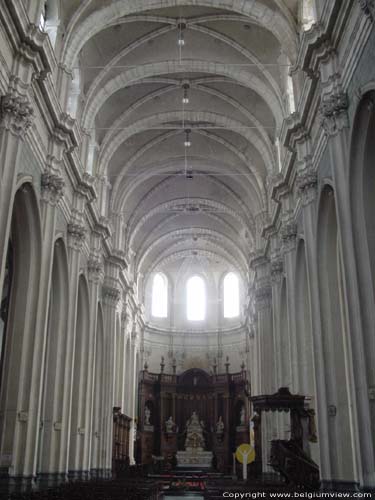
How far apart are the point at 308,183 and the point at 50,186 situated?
24.9ft

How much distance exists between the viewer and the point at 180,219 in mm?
40156

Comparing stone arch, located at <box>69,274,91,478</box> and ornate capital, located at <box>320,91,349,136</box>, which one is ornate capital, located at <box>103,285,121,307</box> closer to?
stone arch, located at <box>69,274,91,478</box>

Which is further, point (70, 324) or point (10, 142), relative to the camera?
point (70, 324)

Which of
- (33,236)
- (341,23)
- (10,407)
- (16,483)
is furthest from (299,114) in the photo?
(16,483)

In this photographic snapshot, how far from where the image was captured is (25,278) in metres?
16.7

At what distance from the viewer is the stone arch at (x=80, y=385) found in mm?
22019

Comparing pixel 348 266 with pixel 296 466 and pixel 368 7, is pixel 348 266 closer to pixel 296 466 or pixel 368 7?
pixel 368 7

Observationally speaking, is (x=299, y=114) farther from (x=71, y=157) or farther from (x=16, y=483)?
(x=16, y=483)

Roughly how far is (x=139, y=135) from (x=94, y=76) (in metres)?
6.59

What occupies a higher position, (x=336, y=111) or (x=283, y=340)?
(x=336, y=111)

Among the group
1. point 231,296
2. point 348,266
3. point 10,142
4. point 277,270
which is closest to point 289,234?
point 277,270

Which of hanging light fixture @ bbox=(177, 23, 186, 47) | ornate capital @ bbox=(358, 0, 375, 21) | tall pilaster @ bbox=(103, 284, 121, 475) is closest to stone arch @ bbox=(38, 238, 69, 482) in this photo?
tall pilaster @ bbox=(103, 284, 121, 475)

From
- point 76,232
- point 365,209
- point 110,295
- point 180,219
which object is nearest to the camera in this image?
point 365,209

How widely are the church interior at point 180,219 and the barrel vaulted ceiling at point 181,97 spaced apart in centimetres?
8
